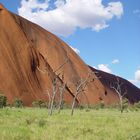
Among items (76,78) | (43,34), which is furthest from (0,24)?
(76,78)

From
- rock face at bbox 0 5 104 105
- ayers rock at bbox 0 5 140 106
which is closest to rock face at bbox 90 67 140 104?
ayers rock at bbox 0 5 140 106

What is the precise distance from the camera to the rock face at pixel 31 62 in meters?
93.9

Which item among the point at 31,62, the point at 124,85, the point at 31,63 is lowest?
the point at 31,63

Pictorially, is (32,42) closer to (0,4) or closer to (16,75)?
(0,4)

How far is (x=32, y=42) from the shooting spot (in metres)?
117

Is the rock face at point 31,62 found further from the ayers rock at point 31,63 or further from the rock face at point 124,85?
the rock face at point 124,85

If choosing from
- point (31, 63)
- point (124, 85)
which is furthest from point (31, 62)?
point (124, 85)

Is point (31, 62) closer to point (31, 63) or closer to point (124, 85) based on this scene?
point (31, 63)

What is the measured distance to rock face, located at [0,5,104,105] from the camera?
308 ft

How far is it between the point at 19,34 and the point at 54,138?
93039 millimetres

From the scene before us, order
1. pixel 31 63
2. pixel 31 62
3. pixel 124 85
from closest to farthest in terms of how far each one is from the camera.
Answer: pixel 31 63, pixel 31 62, pixel 124 85

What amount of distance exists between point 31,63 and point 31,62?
33 cm

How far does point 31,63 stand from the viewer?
350 feet

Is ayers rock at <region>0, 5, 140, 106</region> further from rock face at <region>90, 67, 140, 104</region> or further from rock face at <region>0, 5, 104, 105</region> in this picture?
rock face at <region>90, 67, 140, 104</region>
